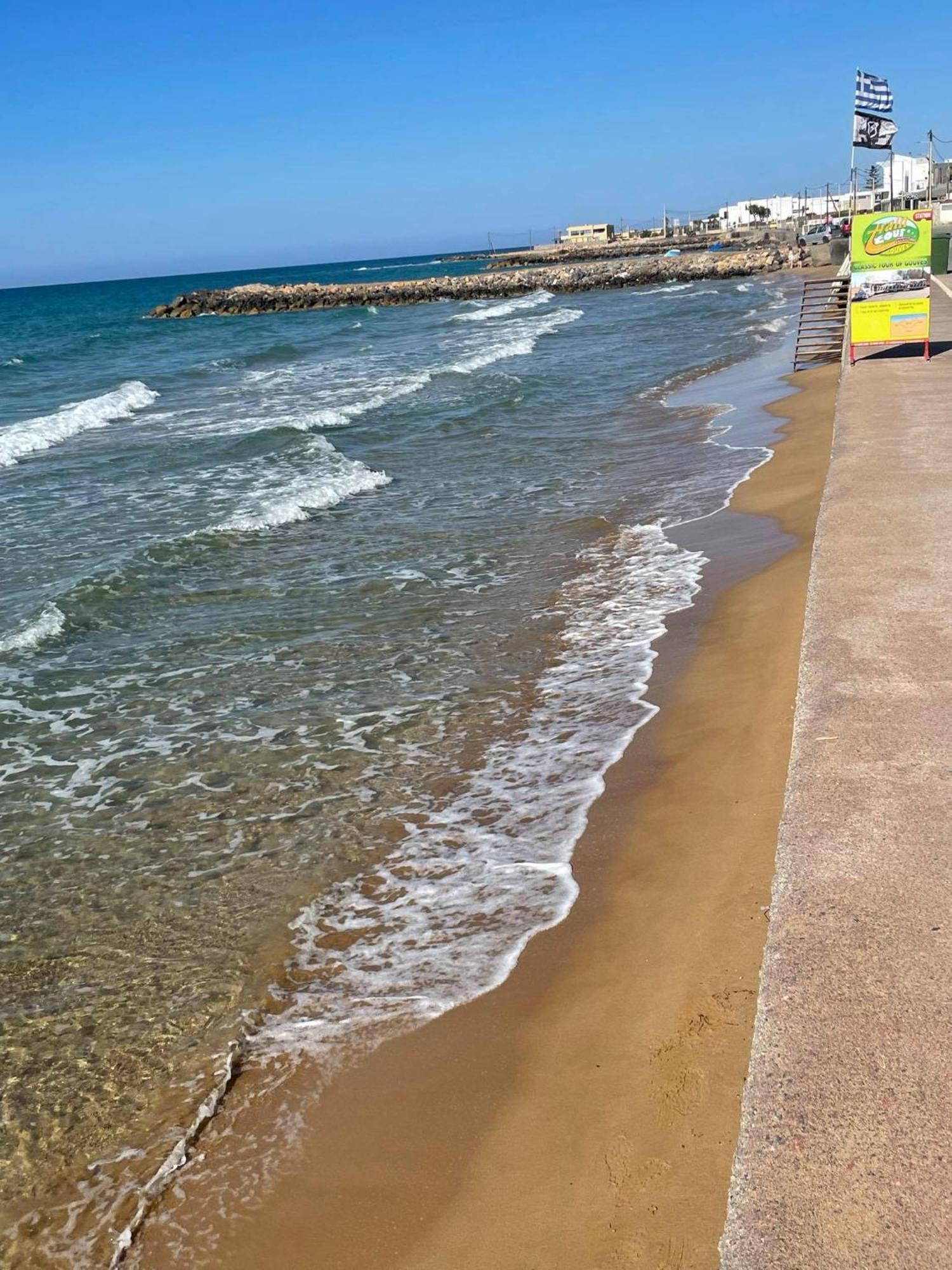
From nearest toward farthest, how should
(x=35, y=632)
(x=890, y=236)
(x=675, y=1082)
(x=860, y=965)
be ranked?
1. (x=860, y=965)
2. (x=675, y=1082)
3. (x=35, y=632)
4. (x=890, y=236)

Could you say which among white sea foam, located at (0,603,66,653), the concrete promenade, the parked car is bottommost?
white sea foam, located at (0,603,66,653)

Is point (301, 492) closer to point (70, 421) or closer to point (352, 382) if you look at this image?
point (70, 421)

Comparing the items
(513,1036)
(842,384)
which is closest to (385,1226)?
(513,1036)

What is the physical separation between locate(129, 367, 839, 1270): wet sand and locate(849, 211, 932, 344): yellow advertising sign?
37.0 ft

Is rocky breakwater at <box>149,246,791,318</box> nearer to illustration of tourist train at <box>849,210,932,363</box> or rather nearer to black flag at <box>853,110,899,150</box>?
black flag at <box>853,110,899,150</box>

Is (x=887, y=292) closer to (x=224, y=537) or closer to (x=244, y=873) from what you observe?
(x=224, y=537)

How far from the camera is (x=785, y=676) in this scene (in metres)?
6.40

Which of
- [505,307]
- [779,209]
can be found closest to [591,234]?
[779,209]

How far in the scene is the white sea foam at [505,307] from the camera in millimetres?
52000

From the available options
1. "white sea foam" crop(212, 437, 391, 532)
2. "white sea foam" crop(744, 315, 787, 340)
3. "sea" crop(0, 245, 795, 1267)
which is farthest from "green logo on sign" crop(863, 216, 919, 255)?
"white sea foam" crop(744, 315, 787, 340)

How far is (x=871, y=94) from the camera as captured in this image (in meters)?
22.4

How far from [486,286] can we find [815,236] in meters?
24.4

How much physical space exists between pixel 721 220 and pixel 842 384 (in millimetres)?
129362

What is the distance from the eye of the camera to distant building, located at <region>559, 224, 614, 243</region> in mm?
140000
